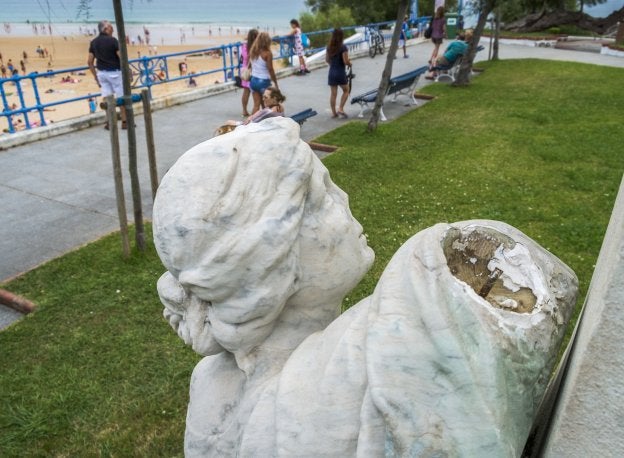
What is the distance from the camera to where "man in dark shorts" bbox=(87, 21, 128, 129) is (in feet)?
31.9

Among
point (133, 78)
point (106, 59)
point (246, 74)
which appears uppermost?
point (106, 59)

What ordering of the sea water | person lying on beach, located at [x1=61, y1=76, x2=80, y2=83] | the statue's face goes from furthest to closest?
person lying on beach, located at [x1=61, y1=76, x2=80, y2=83] → the sea water → the statue's face

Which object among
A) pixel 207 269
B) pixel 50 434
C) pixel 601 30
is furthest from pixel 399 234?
pixel 601 30

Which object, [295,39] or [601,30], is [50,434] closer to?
[295,39]

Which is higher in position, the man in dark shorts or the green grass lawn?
the man in dark shorts

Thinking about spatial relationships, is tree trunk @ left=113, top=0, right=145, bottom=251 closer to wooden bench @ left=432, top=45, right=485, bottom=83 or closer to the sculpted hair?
the sculpted hair

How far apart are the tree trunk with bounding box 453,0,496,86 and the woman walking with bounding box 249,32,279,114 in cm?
542

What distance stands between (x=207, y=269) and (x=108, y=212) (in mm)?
5984

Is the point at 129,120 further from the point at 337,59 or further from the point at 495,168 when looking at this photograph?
the point at 337,59

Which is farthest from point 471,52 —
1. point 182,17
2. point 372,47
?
point 182,17

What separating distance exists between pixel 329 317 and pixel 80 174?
24.4 ft

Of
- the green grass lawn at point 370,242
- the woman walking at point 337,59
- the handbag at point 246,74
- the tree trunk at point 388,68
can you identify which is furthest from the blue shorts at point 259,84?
the tree trunk at point 388,68

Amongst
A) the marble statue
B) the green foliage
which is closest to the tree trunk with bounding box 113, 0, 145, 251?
the green foliage

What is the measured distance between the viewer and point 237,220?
1437 millimetres
